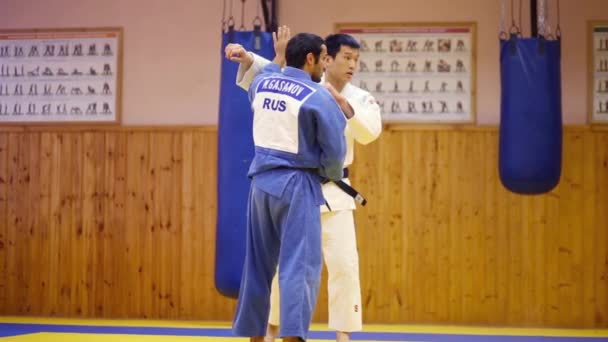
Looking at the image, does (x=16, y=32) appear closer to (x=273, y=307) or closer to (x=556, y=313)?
(x=273, y=307)

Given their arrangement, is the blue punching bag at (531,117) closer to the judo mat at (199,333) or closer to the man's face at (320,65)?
the judo mat at (199,333)

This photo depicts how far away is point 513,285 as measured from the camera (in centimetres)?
754

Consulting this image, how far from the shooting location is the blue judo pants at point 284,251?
156 inches

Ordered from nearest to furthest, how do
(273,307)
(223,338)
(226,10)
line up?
(273,307) < (223,338) < (226,10)

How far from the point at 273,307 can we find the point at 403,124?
10.7 feet

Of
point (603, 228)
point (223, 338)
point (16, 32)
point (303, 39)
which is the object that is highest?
point (16, 32)

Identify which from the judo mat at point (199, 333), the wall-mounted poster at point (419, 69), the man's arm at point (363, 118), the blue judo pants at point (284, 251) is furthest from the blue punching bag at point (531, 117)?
the blue judo pants at point (284, 251)

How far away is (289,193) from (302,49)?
27.8 inches

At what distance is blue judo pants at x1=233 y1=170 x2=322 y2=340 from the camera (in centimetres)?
396

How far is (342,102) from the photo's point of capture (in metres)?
4.39

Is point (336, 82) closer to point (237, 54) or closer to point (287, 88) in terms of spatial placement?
point (237, 54)

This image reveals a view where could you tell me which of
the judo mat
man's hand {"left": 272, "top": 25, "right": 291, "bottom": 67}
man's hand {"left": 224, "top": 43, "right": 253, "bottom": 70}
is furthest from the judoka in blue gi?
the judo mat

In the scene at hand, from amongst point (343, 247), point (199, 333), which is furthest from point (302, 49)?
point (199, 333)

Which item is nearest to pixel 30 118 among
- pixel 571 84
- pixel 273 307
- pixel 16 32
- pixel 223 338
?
pixel 16 32
